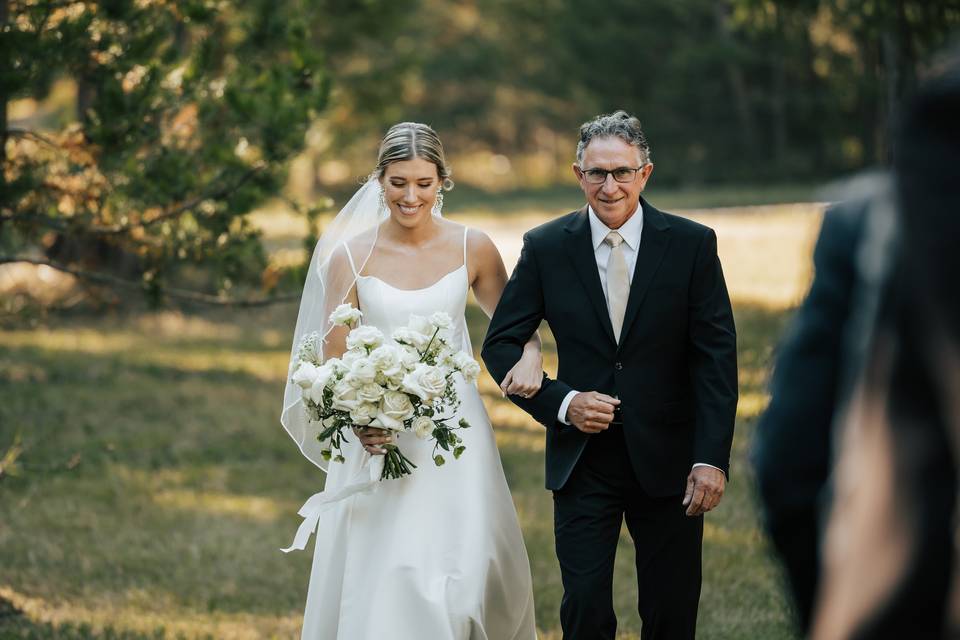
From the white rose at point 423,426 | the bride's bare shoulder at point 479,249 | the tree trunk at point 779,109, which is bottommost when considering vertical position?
the white rose at point 423,426

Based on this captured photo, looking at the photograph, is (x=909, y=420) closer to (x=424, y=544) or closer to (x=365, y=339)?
(x=365, y=339)

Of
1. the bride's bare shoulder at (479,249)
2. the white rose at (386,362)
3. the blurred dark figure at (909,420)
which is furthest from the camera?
the bride's bare shoulder at (479,249)

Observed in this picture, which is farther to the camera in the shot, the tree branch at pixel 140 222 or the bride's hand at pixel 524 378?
the tree branch at pixel 140 222

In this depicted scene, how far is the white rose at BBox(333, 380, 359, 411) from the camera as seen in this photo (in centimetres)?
493

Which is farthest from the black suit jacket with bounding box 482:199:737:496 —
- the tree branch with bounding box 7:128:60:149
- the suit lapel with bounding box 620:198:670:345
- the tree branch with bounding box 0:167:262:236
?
the tree branch with bounding box 7:128:60:149

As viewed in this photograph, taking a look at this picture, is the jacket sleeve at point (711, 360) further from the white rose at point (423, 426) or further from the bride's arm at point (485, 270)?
the white rose at point (423, 426)

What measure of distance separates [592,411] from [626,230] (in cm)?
74

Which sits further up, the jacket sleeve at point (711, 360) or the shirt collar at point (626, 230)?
the shirt collar at point (626, 230)

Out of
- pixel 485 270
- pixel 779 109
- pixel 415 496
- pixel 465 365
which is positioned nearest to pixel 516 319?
pixel 465 365

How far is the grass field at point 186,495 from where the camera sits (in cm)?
735

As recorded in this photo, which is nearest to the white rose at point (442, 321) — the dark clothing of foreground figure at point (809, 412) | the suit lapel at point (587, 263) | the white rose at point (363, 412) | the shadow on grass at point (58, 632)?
the white rose at point (363, 412)

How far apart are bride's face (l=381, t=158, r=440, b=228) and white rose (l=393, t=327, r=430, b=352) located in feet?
2.03

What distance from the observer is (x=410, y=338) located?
5.09 m

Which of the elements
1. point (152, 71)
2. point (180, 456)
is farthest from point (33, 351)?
point (152, 71)
